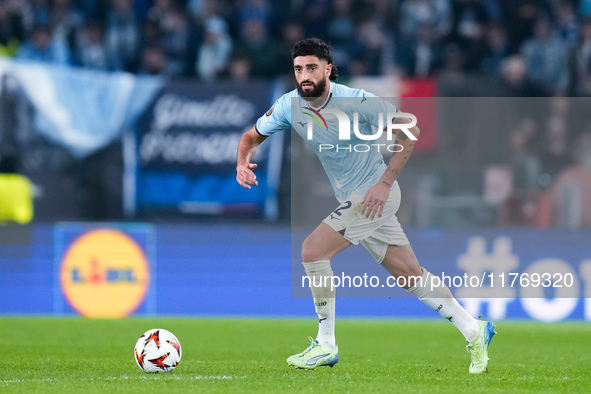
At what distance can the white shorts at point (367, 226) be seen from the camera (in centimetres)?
677

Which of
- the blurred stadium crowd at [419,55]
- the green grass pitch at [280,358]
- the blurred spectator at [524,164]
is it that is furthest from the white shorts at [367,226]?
the blurred spectator at [524,164]

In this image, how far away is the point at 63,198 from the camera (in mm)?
13242

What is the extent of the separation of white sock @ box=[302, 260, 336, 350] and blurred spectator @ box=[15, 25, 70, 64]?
886 cm

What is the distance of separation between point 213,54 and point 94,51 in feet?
5.69

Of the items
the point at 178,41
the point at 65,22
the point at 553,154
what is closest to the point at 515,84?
the point at 553,154

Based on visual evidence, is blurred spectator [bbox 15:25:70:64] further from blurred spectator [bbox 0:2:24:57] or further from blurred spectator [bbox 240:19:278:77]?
blurred spectator [bbox 240:19:278:77]

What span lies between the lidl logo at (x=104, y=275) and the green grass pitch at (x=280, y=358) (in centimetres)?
44

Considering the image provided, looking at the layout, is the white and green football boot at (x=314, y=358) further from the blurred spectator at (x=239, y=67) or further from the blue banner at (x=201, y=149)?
the blurred spectator at (x=239, y=67)

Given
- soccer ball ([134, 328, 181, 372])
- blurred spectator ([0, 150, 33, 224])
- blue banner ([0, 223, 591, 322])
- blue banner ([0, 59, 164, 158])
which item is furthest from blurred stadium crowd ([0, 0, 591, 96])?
soccer ball ([134, 328, 181, 372])

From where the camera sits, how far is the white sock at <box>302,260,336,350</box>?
6.79m

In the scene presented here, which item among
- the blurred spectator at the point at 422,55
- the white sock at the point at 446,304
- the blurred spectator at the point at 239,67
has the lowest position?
the white sock at the point at 446,304

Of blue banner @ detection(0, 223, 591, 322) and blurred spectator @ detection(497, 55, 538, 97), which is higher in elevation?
blurred spectator @ detection(497, 55, 538, 97)

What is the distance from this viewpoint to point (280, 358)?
26.7ft

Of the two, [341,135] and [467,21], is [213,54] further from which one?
[341,135]
